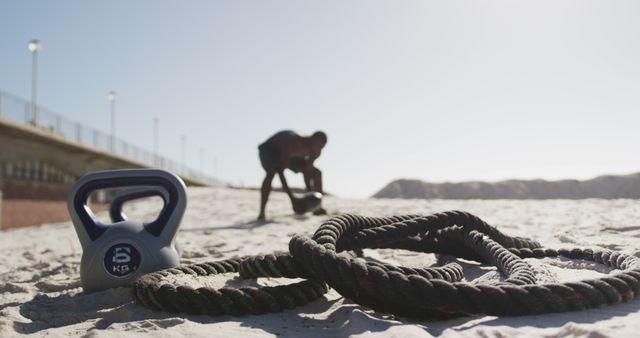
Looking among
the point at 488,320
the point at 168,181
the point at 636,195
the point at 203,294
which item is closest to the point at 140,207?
the point at 168,181


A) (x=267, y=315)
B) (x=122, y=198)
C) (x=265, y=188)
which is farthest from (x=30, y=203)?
(x=267, y=315)

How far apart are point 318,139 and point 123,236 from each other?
5150 millimetres

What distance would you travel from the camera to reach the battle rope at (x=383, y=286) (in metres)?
1.97

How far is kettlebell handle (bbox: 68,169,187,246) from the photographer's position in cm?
293

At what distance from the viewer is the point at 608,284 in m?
2.12

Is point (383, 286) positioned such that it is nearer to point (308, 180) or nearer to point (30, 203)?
point (308, 180)

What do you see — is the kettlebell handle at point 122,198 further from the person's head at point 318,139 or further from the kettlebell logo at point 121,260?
the person's head at point 318,139

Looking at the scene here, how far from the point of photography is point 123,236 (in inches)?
113

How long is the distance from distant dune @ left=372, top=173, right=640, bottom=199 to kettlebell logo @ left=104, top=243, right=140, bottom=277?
1634cm

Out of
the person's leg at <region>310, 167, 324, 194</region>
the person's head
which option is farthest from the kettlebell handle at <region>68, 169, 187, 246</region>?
the person's leg at <region>310, 167, 324, 194</region>

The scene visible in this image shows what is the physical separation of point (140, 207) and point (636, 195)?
52.8 feet

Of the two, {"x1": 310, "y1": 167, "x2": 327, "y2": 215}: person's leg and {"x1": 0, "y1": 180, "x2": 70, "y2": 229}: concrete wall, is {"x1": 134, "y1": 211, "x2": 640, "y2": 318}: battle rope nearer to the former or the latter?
{"x1": 310, "y1": 167, "x2": 327, "y2": 215}: person's leg

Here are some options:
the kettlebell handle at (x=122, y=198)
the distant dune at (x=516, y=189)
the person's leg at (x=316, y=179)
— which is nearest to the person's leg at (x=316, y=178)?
the person's leg at (x=316, y=179)

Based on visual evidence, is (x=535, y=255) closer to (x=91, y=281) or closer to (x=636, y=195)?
(x=91, y=281)
